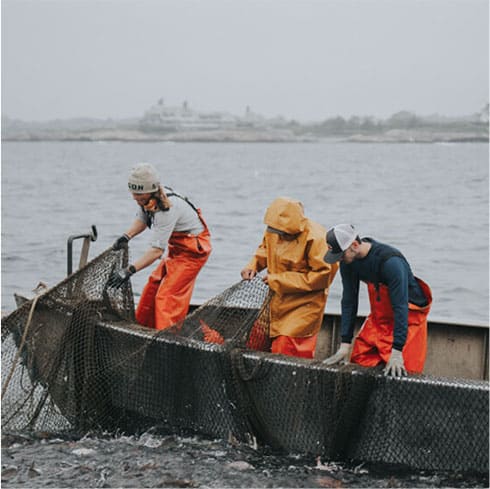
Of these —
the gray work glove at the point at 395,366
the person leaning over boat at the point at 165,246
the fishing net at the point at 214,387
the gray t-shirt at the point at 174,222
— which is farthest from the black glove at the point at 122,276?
the gray work glove at the point at 395,366

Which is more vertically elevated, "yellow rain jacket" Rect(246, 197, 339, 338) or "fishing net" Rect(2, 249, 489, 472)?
"yellow rain jacket" Rect(246, 197, 339, 338)

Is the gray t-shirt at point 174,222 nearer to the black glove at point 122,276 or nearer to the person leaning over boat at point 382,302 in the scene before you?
the black glove at point 122,276

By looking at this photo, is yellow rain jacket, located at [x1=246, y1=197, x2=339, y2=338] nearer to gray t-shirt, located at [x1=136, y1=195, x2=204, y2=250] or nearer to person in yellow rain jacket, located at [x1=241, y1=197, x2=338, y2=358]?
person in yellow rain jacket, located at [x1=241, y1=197, x2=338, y2=358]

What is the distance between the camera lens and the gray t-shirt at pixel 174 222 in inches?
299

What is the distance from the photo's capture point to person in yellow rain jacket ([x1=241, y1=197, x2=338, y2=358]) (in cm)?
693

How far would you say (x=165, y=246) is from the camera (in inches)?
301

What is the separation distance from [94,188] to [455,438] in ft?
160

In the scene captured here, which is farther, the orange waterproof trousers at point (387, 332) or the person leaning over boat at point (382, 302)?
the orange waterproof trousers at point (387, 332)

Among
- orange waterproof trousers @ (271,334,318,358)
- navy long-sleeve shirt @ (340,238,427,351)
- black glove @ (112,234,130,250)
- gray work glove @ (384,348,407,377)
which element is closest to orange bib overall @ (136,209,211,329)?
black glove @ (112,234,130,250)

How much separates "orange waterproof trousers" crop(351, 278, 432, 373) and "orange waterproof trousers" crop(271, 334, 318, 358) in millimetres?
538

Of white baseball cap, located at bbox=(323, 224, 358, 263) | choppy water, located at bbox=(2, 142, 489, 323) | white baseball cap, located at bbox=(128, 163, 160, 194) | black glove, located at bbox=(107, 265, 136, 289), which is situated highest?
white baseball cap, located at bbox=(128, 163, 160, 194)

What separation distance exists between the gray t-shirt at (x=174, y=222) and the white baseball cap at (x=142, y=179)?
26 cm

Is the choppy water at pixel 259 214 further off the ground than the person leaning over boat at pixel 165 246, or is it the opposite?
the person leaning over boat at pixel 165 246

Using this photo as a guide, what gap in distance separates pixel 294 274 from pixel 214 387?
1.08 metres
